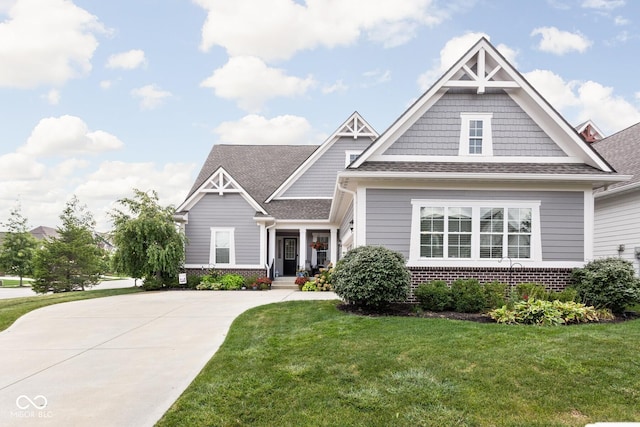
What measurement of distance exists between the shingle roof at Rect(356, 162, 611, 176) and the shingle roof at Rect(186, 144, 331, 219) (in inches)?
322

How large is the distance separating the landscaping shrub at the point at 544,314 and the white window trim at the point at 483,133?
4.30 m

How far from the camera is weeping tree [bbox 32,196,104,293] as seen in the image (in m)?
17.2

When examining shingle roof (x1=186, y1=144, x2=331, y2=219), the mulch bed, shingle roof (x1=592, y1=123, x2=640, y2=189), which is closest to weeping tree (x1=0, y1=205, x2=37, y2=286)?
shingle roof (x1=186, y1=144, x2=331, y2=219)

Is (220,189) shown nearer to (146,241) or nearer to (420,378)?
(146,241)

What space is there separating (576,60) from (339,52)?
9242mm

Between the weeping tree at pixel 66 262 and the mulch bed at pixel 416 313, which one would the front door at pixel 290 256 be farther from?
the mulch bed at pixel 416 313

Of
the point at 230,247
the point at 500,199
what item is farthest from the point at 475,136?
the point at 230,247

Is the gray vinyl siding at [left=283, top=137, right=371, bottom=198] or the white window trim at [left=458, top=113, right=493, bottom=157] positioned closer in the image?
the white window trim at [left=458, top=113, right=493, bottom=157]

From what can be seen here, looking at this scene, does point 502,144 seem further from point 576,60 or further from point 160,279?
point 160,279

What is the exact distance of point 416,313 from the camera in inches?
340

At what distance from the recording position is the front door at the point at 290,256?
21.1 m
